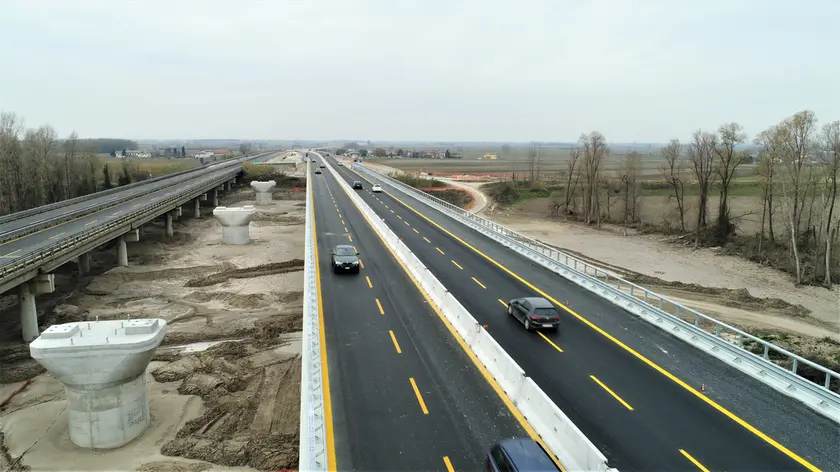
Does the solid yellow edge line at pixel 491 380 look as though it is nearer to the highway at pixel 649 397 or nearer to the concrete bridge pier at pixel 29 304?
the highway at pixel 649 397

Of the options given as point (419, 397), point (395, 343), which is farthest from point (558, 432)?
point (395, 343)

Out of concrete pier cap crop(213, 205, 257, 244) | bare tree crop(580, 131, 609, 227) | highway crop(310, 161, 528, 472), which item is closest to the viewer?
highway crop(310, 161, 528, 472)

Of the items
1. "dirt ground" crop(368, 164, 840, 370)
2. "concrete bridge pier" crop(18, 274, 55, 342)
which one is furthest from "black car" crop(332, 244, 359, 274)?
"dirt ground" crop(368, 164, 840, 370)

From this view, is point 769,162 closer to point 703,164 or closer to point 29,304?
point 703,164

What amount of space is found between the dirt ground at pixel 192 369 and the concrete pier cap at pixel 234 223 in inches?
249

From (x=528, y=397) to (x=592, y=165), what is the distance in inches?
2889

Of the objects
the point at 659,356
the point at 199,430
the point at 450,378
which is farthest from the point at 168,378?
the point at 659,356

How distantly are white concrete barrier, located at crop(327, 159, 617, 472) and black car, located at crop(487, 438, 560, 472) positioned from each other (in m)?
1.24

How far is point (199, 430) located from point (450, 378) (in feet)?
33.9

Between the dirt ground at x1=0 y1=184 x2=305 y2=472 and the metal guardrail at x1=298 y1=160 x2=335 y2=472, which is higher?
the metal guardrail at x1=298 y1=160 x2=335 y2=472

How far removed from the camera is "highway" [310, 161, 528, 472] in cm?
1342

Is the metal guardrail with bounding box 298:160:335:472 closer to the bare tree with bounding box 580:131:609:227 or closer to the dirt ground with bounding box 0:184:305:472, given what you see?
the dirt ground with bounding box 0:184:305:472

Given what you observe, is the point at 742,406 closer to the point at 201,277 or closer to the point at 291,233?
the point at 201,277

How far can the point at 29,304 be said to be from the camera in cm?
2888
